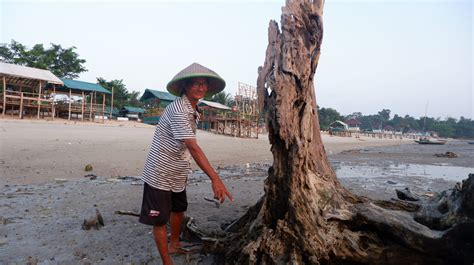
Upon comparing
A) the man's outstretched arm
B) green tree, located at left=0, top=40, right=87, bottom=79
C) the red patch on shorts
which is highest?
green tree, located at left=0, top=40, right=87, bottom=79

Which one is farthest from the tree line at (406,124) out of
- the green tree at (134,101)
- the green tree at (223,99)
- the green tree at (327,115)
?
the green tree at (134,101)

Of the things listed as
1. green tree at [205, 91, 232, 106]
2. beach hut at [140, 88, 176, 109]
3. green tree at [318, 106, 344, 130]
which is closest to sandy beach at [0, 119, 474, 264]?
beach hut at [140, 88, 176, 109]

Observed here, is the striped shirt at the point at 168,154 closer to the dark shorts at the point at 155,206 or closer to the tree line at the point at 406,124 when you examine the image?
the dark shorts at the point at 155,206

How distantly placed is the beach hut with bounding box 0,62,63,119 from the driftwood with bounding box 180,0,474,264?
26661 mm

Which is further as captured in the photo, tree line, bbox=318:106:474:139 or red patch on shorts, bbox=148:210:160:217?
tree line, bbox=318:106:474:139

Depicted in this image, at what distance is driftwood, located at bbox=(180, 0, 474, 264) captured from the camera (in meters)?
2.50

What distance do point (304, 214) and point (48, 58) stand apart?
141 ft

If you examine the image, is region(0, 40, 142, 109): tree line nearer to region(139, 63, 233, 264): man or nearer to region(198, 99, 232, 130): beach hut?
region(198, 99, 232, 130): beach hut

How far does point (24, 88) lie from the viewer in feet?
95.6

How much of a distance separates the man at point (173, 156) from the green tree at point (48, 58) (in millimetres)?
38636

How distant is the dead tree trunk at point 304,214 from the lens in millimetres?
2504

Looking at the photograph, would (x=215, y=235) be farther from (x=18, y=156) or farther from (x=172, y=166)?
(x=18, y=156)

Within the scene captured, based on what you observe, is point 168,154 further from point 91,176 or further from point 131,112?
point 131,112

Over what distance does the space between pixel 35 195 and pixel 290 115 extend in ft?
16.6
